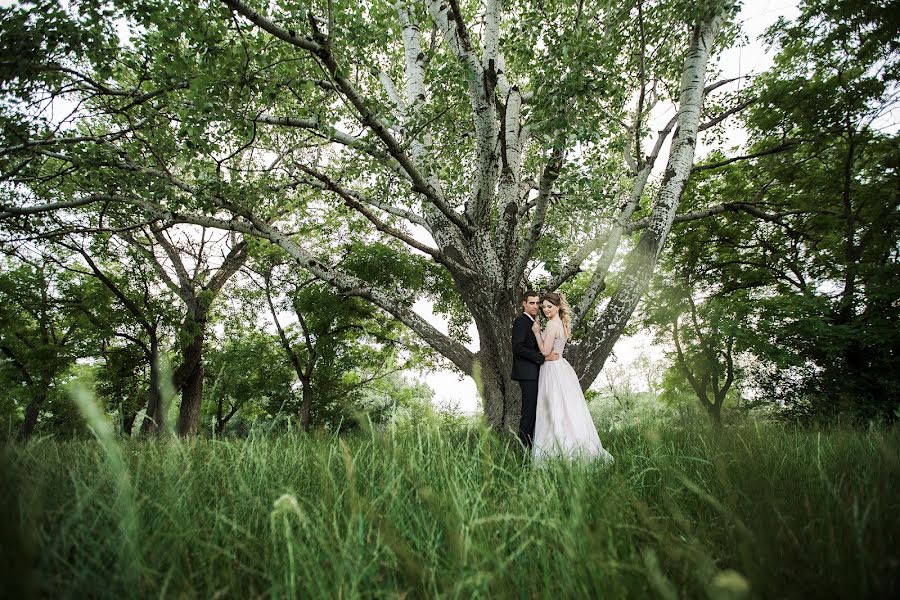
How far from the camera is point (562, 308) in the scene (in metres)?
5.66

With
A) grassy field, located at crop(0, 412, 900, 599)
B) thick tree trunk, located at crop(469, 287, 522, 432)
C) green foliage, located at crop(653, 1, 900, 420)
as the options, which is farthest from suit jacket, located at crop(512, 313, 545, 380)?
green foliage, located at crop(653, 1, 900, 420)

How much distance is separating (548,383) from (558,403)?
289mm

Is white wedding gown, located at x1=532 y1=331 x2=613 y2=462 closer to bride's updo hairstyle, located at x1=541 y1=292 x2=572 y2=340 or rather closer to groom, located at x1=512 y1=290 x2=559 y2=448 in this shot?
groom, located at x1=512 y1=290 x2=559 y2=448

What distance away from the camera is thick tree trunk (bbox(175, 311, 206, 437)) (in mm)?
13188

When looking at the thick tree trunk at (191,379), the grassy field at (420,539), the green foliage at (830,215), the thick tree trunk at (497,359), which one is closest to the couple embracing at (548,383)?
the thick tree trunk at (497,359)

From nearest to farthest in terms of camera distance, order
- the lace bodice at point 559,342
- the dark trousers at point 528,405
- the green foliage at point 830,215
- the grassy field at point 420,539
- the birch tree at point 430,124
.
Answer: the grassy field at point 420,539
the birch tree at point 430,124
the dark trousers at point 528,405
the lace bodice at point 559,342
the green foliage at point 830,215

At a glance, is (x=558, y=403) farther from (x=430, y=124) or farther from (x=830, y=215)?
(x=830, y=215)

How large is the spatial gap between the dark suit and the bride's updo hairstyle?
43cm

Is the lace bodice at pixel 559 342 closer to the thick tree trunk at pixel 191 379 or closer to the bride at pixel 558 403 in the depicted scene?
the bride at pixel 558 403

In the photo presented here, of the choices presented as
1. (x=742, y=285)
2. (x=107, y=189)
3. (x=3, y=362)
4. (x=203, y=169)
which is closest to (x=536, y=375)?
(x=203, y=169)

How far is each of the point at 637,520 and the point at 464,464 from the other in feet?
3.59

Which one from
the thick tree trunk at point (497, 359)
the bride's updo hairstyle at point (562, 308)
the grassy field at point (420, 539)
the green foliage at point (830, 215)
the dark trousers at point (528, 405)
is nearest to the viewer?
the grassy field at point (420, 539)

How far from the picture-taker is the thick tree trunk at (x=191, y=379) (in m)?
13.2

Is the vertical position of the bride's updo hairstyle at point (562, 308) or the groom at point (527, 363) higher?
the bride's updo hairstyle at point (562, 308)
